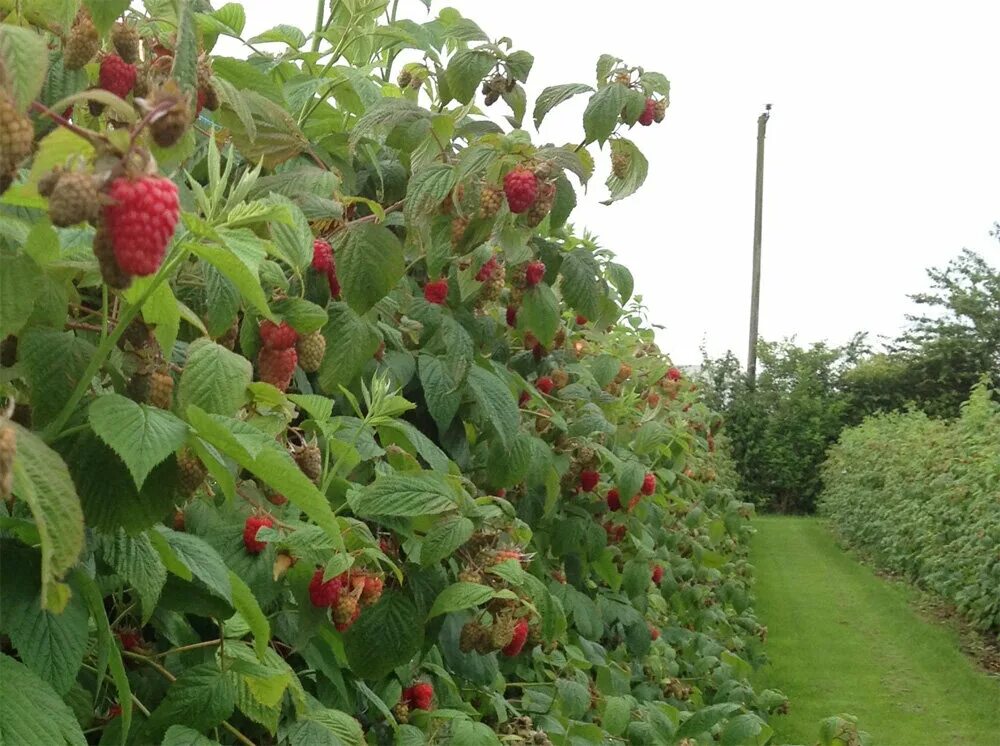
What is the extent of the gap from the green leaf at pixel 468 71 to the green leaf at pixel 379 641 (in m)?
1.08

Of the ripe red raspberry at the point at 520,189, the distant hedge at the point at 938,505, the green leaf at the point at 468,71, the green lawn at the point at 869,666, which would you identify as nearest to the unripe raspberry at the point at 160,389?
the ripe red raspberry at the point at 520,189

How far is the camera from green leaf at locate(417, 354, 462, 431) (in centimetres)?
230

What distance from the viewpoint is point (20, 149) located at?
24.4 inches

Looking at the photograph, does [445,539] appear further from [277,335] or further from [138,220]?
[138,220]

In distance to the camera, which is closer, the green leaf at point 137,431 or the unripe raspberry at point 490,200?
the green leaf at point 137,431

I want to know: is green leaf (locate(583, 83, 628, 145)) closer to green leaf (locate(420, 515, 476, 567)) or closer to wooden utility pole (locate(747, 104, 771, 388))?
green leaf (locate(420, 515, 476, 567))

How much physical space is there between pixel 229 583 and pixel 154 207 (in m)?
0.59

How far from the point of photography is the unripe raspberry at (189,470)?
1034mm

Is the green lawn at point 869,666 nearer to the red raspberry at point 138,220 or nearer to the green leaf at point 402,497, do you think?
the green leaf at point 402,497

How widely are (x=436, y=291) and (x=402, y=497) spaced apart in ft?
3.10

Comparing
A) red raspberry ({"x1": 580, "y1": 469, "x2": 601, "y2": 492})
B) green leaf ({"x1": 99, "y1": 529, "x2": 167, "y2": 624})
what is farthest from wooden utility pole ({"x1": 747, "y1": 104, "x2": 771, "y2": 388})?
green leaf ({"x1": 99, "y1": 529, "x2": 167, "y2": 624})

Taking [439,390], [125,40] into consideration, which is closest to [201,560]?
[125,40]

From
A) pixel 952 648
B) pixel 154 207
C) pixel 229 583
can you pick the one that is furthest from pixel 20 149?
pixel 952 648

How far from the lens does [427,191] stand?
2002 mm
